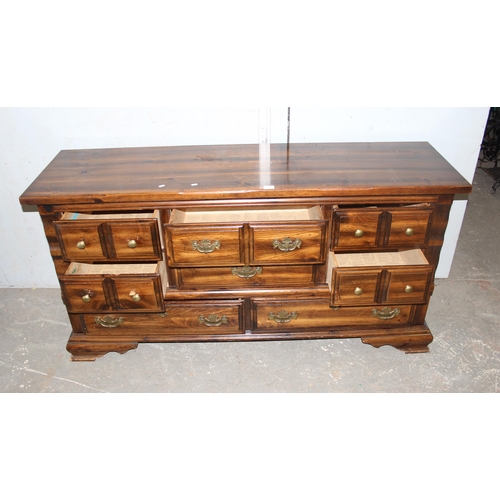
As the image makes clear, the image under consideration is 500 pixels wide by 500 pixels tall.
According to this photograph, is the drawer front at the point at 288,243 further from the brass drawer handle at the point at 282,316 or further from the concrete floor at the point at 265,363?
the concrete floor at the point at 265,363

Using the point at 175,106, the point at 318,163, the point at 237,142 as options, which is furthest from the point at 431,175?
the point at 175,106

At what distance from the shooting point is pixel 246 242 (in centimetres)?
201

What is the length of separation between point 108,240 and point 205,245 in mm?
445

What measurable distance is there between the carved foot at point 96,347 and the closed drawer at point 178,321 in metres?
0.05

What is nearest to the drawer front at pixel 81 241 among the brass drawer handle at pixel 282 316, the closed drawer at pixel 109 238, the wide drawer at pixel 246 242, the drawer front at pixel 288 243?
the closed drawer at pixel 109 238

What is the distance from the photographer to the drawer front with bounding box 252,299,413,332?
87.7 inches

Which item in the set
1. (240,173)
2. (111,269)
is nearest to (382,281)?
(240,173)

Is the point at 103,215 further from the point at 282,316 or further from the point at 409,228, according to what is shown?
the point at 409,228

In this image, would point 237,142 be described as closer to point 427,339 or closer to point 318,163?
point 318,163

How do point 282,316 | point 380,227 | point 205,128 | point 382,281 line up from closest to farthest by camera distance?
point 380,227 → point 382,281 → point 282,316 → point 205,128

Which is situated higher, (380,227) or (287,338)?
(380,227)

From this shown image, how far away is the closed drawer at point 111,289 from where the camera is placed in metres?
2.10

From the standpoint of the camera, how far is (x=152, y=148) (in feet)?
7.71

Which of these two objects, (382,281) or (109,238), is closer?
(109,238)
